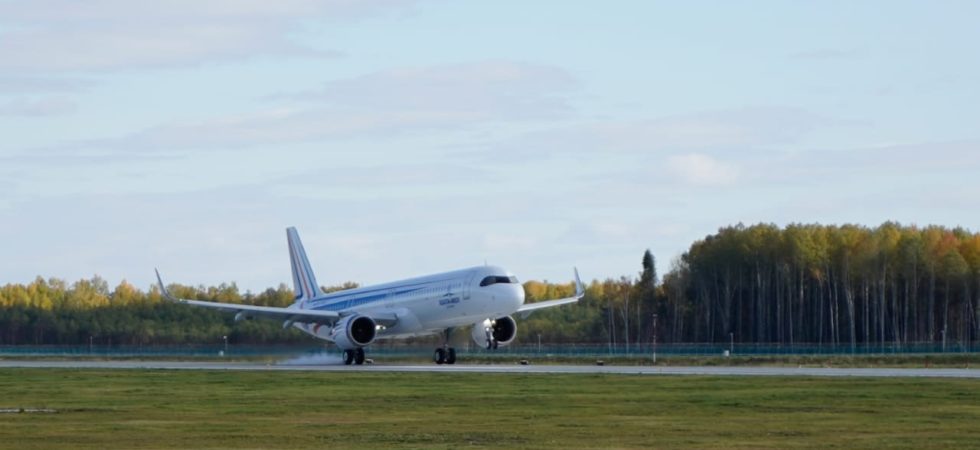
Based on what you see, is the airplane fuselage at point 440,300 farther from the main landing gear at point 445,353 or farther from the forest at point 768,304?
the forest at point 768,304

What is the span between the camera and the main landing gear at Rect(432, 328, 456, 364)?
7912 centimetres

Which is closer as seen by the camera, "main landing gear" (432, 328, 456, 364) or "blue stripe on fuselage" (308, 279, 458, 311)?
"blue stripe on fuselage" (308, 279, 458, 311)

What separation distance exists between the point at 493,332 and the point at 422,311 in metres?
3.60

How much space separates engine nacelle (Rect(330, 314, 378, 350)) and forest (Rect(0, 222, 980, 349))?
46857mm

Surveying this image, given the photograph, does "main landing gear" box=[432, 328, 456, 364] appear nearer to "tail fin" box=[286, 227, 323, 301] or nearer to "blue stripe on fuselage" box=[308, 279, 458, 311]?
"blue stripe on fuselage" box=[308, 279, 458, 311]

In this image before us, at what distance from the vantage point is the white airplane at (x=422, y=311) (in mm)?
74562

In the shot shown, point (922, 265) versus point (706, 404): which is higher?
point (922, 265)

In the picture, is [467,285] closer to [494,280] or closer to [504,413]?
[494,280]

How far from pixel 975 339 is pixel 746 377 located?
85.9 m

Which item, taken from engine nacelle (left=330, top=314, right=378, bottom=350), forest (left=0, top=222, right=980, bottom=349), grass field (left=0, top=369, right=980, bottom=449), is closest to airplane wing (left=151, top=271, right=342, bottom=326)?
engine nacelle (left=330, top=314, right=378, bottom=350)

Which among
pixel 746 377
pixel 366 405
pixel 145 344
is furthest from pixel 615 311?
pixel 366 405

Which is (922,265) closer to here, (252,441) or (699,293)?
(699,293)

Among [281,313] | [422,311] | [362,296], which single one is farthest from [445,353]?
[281,313]

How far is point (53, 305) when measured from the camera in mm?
193625
